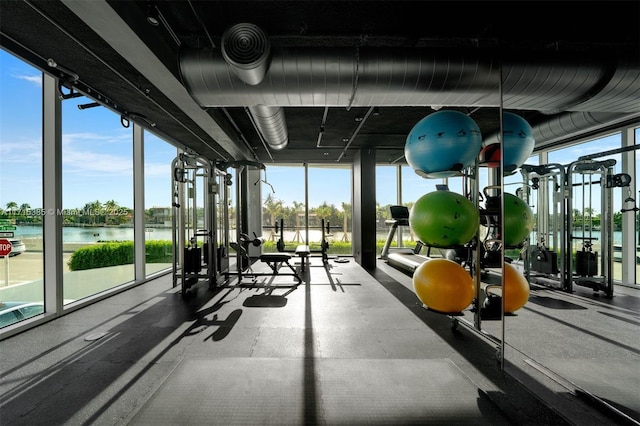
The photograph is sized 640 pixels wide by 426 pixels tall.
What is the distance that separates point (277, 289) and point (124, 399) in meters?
2.58

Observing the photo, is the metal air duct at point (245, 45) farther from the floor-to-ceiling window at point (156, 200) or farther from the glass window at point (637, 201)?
the glass window at point (637, 201)

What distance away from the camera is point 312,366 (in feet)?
6.81

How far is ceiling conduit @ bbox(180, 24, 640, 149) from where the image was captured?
2.32 meters

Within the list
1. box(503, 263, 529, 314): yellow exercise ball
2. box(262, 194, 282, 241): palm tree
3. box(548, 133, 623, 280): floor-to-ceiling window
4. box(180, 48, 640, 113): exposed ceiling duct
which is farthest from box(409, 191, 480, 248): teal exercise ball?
box(262, 194, 282, 241): palm tree

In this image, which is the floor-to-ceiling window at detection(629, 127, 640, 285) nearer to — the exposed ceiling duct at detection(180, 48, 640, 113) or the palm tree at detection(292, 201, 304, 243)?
the exposed ceiling duct at detection(180, 48, 640, 113)

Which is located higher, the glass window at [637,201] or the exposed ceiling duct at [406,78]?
the exposed ceiling duct at [406,78]

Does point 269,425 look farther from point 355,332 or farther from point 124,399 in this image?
point 355,332

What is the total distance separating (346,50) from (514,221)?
6.40ft

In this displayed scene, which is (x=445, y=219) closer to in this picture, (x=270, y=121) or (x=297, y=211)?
(x=270, y=121)

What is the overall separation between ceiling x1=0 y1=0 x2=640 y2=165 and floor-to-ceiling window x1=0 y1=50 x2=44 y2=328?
49 cm

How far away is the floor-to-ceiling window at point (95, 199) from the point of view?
Result: 129 inches

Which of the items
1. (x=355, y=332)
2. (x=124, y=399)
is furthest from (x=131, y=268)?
(x=355, y=332)

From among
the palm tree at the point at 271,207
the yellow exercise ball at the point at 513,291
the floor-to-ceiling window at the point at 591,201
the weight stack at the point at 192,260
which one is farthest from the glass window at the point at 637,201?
the palm tree at the point at 271,207

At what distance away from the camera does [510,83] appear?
7.91 feet
